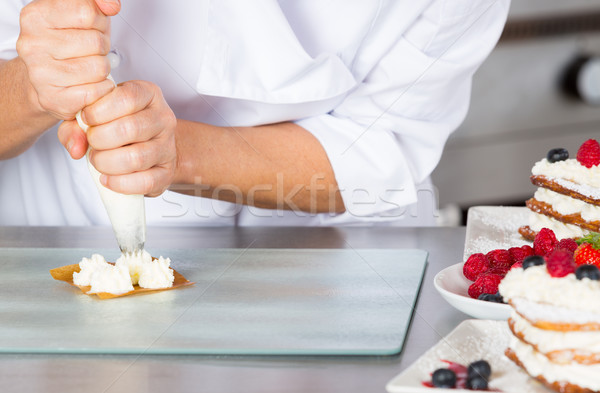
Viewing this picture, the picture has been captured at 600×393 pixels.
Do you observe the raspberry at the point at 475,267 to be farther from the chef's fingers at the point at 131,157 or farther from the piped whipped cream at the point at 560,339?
the chef's fingers at the point at 131,157

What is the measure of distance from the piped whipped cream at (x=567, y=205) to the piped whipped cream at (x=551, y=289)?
1.63ft

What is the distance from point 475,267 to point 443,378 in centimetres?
31

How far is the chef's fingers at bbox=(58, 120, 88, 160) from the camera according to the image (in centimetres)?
99

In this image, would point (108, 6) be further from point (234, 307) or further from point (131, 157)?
point (234, 307)

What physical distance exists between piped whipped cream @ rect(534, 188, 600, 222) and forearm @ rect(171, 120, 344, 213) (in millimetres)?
355

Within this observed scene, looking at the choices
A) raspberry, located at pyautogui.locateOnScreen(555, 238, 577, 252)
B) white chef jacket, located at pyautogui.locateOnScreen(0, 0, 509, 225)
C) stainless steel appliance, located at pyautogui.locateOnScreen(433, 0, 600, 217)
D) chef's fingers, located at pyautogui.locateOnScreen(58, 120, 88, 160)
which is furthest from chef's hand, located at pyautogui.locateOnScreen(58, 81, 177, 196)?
stainless steel appliance, located at pyautogui.locateOnScreen(433, 0, 600, 217)

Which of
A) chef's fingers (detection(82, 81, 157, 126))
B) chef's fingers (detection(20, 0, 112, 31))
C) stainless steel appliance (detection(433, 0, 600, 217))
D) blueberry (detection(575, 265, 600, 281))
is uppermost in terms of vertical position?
chef's fingers (detection(20, 0, 112, 31))

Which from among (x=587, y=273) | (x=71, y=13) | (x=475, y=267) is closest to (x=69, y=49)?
(x=71, y=13)

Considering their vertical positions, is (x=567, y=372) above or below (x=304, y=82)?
below

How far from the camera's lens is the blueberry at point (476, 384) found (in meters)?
0.61

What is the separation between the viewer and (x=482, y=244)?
1104mm

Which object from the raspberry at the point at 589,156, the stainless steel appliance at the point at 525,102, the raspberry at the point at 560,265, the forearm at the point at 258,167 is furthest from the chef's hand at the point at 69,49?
the stainless steel appliance at the point at 525,102

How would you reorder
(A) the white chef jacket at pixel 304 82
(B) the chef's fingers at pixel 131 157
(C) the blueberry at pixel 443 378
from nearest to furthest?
(C) the blueberry at pixel 443 378 < (B) the chef's fingers at pixel 131 157 < (A) the white chef jacket at pixel 304 82

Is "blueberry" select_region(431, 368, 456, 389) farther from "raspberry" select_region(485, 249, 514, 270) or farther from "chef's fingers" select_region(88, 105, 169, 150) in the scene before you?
"chef's fingers" select_region(88, 105, 169, 150)
